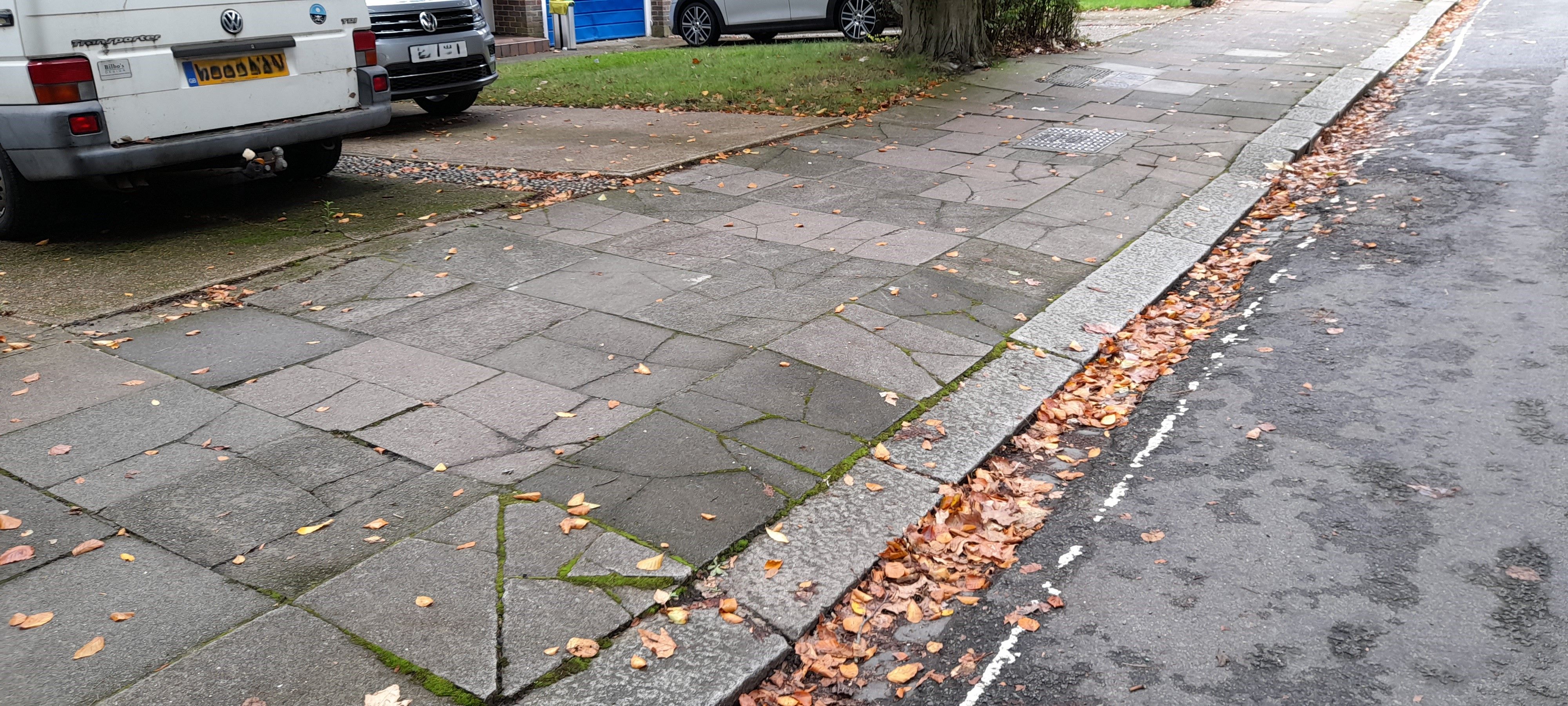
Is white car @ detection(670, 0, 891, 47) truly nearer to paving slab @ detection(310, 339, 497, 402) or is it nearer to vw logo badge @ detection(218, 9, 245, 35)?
vw logo badge @ detection(218, 9, 245, 35)

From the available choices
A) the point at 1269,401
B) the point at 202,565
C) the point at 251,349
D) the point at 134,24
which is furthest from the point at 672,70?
the point at 202,565

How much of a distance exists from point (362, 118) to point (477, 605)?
5223 millimetres

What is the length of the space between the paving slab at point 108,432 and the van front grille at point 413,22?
6.21 metres

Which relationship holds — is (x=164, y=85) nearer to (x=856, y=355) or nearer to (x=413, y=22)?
(x=413, y=22)

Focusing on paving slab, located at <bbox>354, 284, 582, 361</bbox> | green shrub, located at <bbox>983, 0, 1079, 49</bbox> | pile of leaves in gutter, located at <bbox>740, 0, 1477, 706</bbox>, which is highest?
green shrub, located at <bbox>983, 0, 1079, 49</bbox>

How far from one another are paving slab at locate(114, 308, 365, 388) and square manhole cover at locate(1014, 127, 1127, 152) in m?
5.96

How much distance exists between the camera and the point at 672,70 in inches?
531

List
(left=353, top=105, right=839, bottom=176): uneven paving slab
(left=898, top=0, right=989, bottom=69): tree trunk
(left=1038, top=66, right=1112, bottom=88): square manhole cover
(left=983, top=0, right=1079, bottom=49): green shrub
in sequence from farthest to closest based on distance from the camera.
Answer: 1. (left=983, top=0, right=1079, bottom=49): green shrub
2. (left=898, top=0, right=989, bottom=69): tree trunk
3. (left=1038, top=66, right=1112, bottom=88): square manhole cover
4. (left=353, top=105, right=839, bottom=176): uneven paving slab

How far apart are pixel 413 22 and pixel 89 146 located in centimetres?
444

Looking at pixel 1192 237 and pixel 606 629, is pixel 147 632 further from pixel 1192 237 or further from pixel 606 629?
pixel 1192 237

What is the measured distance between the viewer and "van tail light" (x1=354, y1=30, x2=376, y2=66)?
7.26 m

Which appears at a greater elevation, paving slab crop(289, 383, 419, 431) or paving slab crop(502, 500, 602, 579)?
paving slab crop(289, 383, 419, 431)

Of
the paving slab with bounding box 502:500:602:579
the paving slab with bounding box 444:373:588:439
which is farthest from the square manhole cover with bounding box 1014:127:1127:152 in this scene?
the paving slab with bounding box 502:500:602:579

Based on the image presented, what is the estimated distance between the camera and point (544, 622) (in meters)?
3.01
